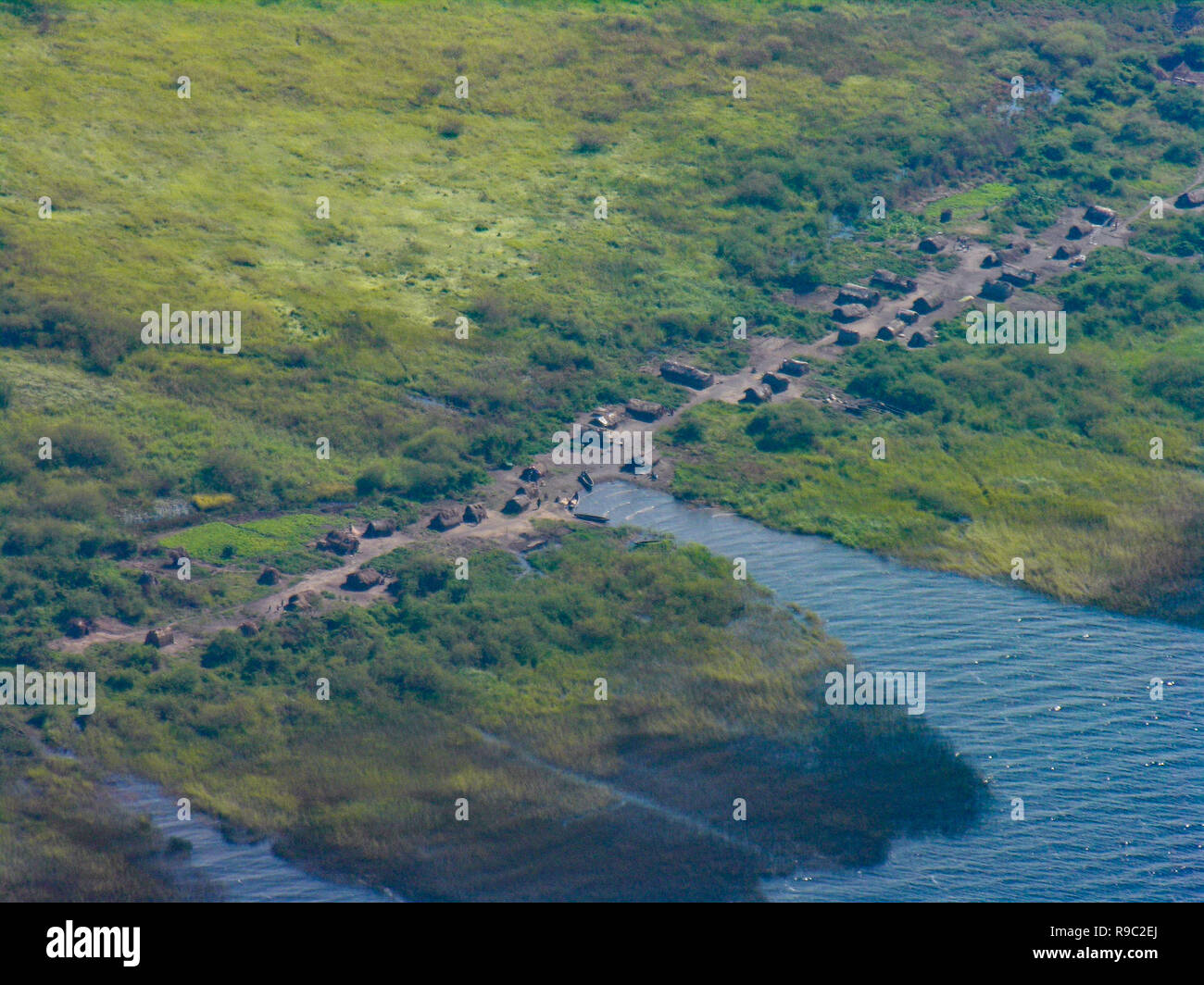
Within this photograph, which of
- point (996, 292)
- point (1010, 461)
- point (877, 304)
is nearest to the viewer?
point (1010, 461)

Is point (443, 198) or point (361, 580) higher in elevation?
point (443, 198)

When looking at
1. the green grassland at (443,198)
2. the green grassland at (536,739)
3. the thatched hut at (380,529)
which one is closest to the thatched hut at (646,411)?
the green grassland at (443,198)

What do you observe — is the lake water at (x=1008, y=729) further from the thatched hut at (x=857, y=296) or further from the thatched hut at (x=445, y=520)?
the thatched hut at (x=857, y=296)

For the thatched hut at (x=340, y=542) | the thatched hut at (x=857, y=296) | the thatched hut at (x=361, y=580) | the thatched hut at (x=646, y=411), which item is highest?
the thatched hut at (x=857, y=296)

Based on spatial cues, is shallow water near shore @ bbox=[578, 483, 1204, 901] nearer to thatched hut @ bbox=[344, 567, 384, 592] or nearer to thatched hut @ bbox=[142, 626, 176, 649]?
thatched hut @ bbox=[344, 567, 384, 592]

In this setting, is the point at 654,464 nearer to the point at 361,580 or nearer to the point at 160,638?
the point at 361,580

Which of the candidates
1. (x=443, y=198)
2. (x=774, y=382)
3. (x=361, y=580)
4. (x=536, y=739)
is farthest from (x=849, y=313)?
(x=536, y=739)

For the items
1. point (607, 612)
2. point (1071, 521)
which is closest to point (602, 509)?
point (607, 612)
